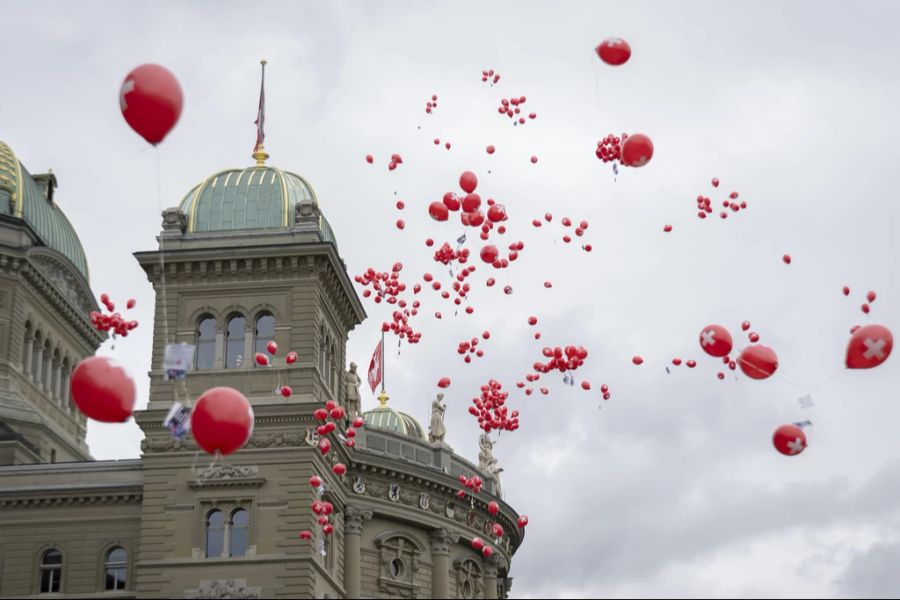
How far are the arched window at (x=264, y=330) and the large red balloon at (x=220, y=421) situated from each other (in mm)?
22570

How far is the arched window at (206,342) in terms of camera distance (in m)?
54.7

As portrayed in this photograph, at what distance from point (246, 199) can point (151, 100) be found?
2577 centimetres

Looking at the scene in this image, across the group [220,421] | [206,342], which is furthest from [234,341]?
[220,421]

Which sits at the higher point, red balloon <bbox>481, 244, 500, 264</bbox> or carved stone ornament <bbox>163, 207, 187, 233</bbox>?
carved stone ornament <bbox>163, 207, 187, 233</bbox>

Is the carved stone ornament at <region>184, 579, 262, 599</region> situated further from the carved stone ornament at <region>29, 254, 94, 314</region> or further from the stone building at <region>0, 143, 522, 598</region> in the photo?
the carved stone ornament at <region>29, 254, 94, 314</region>

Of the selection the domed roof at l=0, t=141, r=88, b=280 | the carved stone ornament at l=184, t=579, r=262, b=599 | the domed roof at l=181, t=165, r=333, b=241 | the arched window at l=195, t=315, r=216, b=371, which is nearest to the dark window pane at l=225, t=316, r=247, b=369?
the arched window at l=195, t=315, r=216, b=371

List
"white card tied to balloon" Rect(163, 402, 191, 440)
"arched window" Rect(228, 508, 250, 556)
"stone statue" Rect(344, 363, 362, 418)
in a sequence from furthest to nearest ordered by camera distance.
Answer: "stone statue" Rect(344, 363, 362, 418) < "arched window" Rect(228, 508, 250, 556) < "white card tied to balloon" Rect(163, 402, 191, 440)

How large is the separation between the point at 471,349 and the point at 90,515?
18766mm

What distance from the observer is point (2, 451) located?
6228 centimetres

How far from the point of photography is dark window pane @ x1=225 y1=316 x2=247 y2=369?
179 ft

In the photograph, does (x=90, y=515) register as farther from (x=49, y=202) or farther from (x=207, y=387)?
(x=49, y=202)

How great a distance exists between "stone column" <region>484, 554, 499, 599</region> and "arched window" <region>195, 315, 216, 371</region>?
69.2 ft

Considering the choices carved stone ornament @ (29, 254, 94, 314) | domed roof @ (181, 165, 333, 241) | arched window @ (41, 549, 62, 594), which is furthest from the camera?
carved stone ornament @ (29, 254, 94, 314)

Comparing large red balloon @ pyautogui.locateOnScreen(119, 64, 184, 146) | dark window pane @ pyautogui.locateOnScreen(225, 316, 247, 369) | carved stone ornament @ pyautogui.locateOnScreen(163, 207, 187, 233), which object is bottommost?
large red balloon @ pyautogui.locateOnScreen(119, 64, 184, 146)
